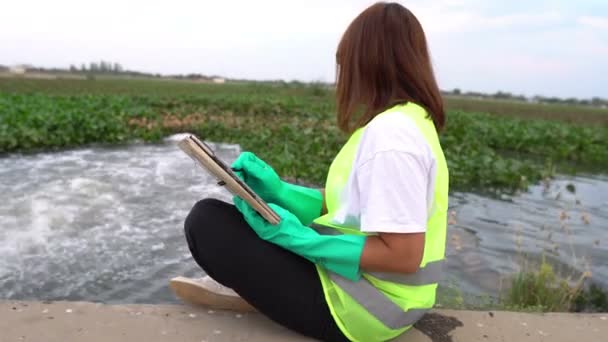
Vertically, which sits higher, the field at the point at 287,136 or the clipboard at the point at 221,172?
the clipboard at the point at 221,172

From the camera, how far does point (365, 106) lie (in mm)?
1633

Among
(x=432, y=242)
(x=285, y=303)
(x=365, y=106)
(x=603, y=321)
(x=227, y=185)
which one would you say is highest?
(x=365, y=106)

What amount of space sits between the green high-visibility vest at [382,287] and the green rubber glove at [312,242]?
57 millimetres

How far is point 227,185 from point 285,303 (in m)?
0.44

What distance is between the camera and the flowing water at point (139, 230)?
10.8 ft

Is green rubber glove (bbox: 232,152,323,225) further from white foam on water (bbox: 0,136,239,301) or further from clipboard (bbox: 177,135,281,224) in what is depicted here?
white foam on water (bbox: 0,136,239,301)

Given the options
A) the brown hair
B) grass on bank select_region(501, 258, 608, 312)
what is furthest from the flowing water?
the brown hair

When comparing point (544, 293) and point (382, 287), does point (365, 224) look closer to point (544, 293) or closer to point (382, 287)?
point (382, 287)

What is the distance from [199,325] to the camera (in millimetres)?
1918

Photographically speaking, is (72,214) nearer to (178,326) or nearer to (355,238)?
(178,326)

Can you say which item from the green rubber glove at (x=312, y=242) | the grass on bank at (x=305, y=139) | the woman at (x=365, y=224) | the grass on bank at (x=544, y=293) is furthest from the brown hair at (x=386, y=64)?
the grass on bank at (x=544, y=293)

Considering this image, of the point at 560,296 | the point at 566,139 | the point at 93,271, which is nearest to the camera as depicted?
the point at 560,296

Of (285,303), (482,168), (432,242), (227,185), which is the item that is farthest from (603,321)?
Answer: (482,168)

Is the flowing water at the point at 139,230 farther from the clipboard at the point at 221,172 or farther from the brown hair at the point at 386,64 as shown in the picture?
the brown hair at the point at 386,64
